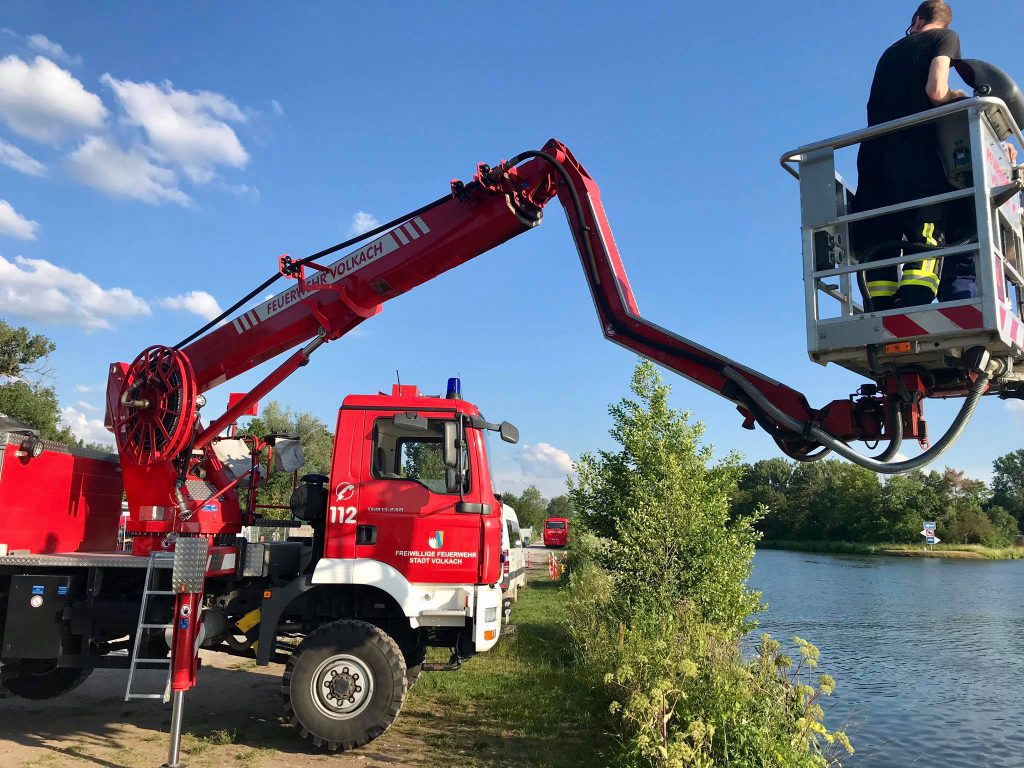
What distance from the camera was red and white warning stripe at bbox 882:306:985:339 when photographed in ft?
13.2

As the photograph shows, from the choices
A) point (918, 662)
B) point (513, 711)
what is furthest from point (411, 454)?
point (918, 662)

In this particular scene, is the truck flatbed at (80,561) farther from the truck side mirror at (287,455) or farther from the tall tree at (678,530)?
the tall tree at (678,530)

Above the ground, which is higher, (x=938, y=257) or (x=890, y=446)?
(x=938, y=257)

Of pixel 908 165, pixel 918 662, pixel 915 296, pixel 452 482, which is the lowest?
pixel 918 662

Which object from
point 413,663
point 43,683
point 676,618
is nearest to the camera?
point 413,663

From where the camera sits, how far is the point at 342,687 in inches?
266

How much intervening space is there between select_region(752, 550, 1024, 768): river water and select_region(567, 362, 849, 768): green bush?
4.57 feet

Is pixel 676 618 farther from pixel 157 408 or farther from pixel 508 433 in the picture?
pixel 157 408

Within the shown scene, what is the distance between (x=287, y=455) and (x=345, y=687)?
8.10 ft

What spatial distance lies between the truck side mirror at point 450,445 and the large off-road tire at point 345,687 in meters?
1.66

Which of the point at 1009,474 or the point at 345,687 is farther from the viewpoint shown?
the point at 1009,474

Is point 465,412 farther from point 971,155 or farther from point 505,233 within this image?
point 971,155

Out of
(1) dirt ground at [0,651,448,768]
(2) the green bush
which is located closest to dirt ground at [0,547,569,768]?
(1) dirt ground at [0,651,448,768]

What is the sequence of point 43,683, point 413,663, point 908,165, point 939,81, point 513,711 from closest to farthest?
point 939,81, point 908,165, point 413,663, point 513,711, point 43,683
